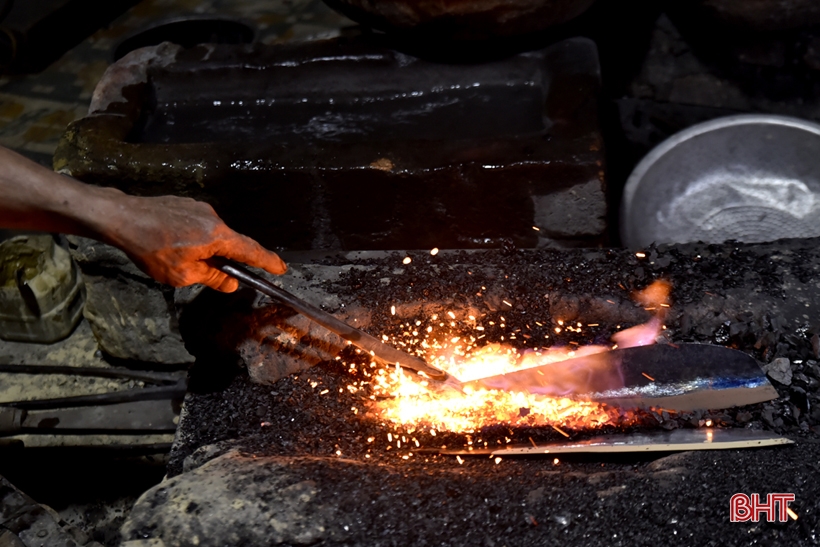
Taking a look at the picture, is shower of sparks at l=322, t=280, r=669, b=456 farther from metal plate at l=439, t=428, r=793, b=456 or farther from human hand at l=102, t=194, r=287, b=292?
human hand at l=102, t=194, r=287, b=292

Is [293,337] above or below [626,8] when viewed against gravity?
below

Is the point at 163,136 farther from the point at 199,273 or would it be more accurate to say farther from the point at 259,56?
the point at 199,273

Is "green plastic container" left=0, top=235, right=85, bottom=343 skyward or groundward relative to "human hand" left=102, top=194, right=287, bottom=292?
groundward

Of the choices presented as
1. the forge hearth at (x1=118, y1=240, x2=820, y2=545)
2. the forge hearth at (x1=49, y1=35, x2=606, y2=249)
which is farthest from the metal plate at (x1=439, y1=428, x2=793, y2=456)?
the forge hearth at (x1=49, y1=35, x2=606, y2=249)

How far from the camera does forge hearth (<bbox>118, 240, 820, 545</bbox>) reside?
1.80m

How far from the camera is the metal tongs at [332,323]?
2.11m

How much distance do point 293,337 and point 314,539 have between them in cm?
82

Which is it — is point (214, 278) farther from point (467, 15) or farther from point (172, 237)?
point (467, 15)

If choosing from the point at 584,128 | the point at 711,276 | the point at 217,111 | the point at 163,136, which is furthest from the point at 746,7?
the point at 163,136

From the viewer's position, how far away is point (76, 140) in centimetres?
348

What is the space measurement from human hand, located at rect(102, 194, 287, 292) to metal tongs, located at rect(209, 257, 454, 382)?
55 mm

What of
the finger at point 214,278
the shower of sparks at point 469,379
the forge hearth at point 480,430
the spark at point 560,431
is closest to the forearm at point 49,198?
the finger at point 214,278

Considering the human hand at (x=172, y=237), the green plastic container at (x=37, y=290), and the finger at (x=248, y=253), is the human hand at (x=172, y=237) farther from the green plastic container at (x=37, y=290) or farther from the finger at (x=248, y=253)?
the green plastic container at (x=37, y=290)

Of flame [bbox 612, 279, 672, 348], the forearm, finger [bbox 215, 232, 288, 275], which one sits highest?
the forearm
